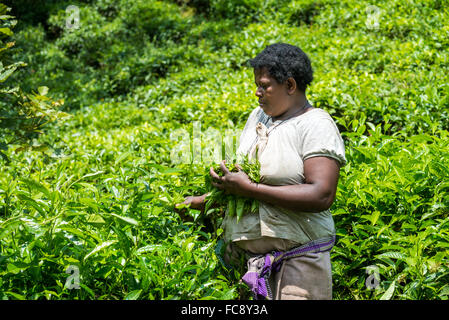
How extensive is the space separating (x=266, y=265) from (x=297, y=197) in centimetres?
34

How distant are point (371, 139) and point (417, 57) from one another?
2.23 metres

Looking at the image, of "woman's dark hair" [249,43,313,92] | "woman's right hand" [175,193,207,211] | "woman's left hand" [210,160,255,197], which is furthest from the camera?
"woman's right hand" [175,193,207,211]

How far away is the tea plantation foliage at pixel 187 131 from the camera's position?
1939 mm

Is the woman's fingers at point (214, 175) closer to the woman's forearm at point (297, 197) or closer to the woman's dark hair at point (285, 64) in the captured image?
the woman's forearm at point (297, 197)

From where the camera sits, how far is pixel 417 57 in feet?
16.1

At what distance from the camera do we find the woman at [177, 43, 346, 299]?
1.91 m

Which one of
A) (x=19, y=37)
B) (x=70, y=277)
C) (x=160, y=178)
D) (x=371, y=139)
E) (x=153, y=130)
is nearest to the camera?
(x=70, y=277)

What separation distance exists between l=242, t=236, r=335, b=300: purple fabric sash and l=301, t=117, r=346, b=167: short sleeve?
0.39 metres

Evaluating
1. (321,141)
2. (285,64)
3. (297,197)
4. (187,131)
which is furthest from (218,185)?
(187,131)

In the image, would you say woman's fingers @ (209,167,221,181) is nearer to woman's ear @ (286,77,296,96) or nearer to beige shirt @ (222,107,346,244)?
beige shirt @ (222,107,346,244)

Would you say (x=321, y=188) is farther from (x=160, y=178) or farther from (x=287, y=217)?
(x=160, y=178)

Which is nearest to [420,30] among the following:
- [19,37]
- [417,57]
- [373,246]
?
[417,57]

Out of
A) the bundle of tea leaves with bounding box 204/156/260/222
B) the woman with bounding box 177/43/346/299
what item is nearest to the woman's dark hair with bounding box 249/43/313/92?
the woman with bounding box 177/43/346/299

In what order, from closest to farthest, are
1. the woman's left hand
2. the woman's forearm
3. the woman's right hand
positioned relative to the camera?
1. the woman's forearm
2. the woman's left hand
3. the woman's right hand
